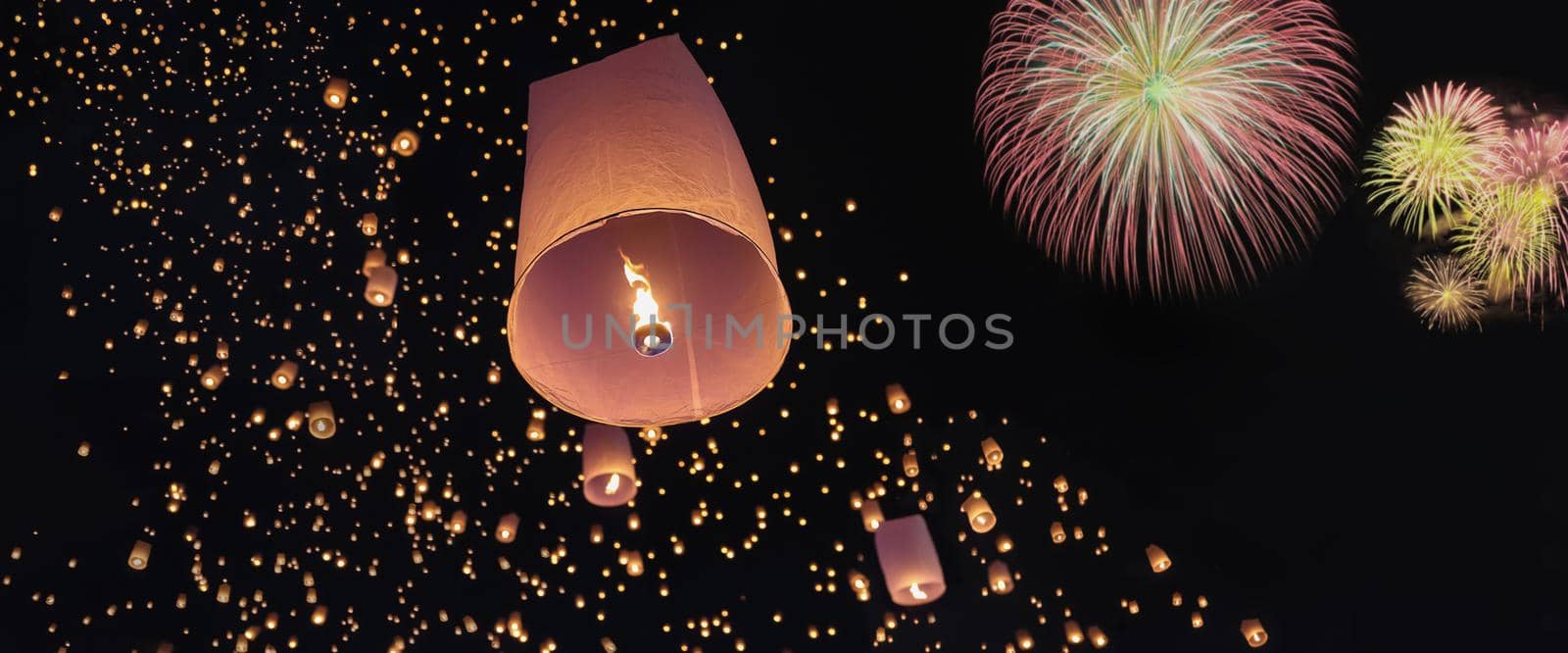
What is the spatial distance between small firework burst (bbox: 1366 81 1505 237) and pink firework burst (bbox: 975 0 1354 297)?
0.97 m

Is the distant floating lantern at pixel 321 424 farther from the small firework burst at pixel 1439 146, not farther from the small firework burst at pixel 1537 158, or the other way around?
the small firework burst at pixel 1537 158

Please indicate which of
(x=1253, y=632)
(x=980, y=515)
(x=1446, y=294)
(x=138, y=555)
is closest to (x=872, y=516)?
(x=980, y=515)

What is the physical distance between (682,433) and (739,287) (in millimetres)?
5092

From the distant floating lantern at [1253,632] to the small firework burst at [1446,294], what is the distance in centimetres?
267

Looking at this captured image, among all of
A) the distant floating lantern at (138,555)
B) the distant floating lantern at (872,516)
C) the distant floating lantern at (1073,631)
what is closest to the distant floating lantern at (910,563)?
the distant floating lantern at (872,516)

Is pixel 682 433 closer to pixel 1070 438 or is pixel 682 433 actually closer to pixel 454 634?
pixel 454 634

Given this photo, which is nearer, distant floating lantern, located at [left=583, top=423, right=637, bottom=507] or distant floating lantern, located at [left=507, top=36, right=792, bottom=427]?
distant floating lantern, located at [left=507, top=36, right=792, bottom=427]

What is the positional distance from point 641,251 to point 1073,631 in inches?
248

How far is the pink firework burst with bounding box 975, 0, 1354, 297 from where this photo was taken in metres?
5.83

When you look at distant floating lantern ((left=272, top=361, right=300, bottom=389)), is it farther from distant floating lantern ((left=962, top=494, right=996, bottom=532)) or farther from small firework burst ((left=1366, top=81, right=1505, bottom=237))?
small firework burst ((left=1366, top=81, right=1505, bottom=237))

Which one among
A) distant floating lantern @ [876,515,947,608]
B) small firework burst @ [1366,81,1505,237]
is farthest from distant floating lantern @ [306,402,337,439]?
small firework burst @ [1366,81,1505,237]

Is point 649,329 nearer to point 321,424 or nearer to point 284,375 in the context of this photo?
point 321,424

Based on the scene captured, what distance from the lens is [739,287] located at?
2.59m

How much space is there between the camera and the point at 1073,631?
7.94 meters
